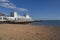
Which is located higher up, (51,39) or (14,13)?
(14,13)

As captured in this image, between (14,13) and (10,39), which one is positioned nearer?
(10,39)

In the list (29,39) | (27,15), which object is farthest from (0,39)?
(27,15)

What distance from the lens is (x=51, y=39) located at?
220 inches

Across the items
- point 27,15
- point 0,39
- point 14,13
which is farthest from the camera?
point 27,15

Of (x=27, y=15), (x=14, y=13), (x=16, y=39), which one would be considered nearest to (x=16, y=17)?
(x=14, y=13)

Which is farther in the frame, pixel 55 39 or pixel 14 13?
pixel 14 13

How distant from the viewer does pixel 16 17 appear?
43.3 m

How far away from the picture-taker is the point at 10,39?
5.46 metres

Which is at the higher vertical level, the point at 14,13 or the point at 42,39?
the point at 14,13

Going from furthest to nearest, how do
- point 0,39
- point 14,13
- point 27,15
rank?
point 27,15 → point 14,13 → point 0,39

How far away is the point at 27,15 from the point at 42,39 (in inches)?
1628

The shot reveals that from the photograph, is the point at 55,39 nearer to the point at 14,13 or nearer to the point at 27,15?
the point at 14,13

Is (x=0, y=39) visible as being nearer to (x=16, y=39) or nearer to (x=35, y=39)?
(x=16, y=39)

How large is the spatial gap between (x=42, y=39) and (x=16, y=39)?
3.69ft
